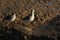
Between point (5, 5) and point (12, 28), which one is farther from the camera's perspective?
point (5, 5)

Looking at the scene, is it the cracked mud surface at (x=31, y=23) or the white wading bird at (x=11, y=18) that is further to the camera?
the white wading bird at (x=11, y=18)

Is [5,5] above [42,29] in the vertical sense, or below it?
above

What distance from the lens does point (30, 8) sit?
1511 cm

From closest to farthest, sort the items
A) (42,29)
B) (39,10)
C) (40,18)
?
1. (42,29)
2. (40,18)
3. (39,10)

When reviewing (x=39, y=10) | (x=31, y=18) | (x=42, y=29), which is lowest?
(x=42, y=29)

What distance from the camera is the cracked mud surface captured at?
12.5m

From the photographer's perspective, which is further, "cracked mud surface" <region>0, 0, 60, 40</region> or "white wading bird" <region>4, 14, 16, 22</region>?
"white wading bird" <region>4, 14, 16, 22</region>

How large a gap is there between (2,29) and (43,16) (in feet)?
8.00

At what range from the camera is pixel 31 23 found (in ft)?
44.0

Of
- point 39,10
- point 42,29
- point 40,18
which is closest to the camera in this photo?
point 42,29

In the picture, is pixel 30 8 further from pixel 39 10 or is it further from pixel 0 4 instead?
pixel 0 4

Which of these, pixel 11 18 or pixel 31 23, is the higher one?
pixel 11 18

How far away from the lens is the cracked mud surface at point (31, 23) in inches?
492

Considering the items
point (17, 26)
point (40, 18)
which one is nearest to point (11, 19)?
point (17, 26)
